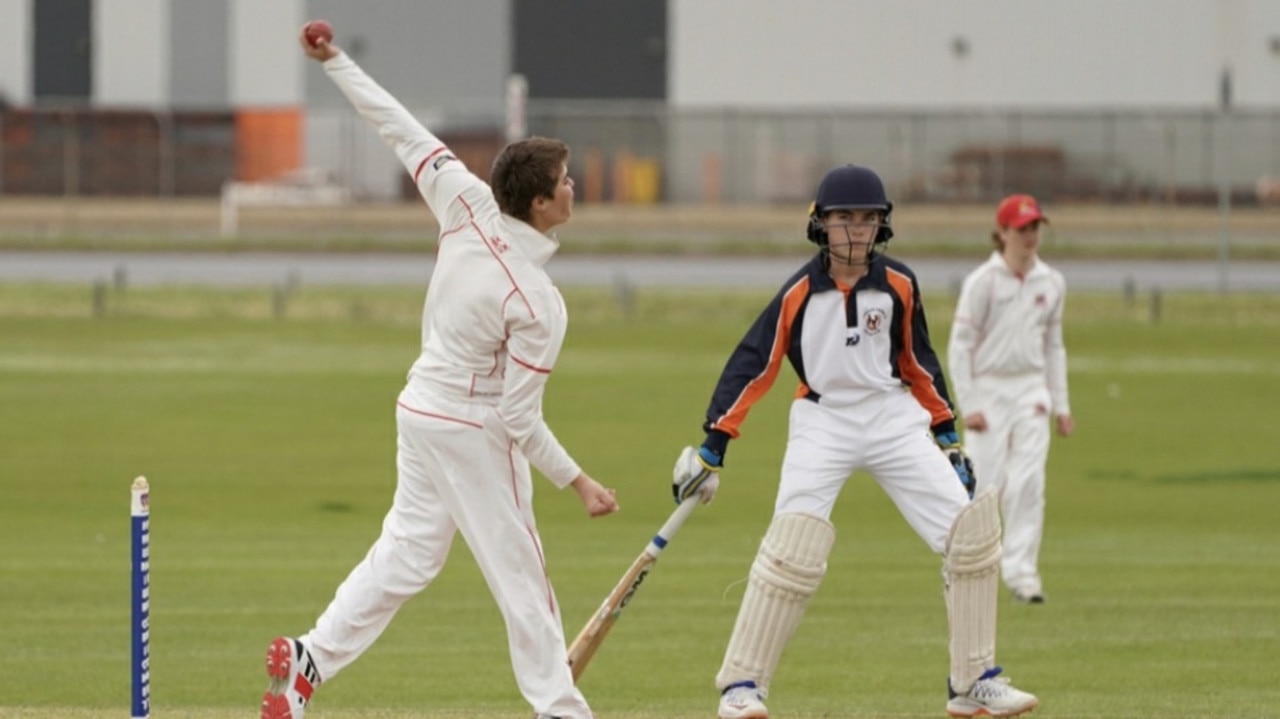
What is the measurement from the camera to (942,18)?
185ft

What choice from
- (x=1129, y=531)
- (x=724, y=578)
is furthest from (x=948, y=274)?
(x=724, y=578)

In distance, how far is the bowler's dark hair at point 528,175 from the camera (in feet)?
25.3

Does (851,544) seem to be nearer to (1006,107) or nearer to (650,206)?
(650,206)

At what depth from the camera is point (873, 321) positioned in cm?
848

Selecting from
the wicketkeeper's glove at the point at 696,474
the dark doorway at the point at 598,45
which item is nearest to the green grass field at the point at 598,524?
the wicketkeeper's glove at the point at 696,474

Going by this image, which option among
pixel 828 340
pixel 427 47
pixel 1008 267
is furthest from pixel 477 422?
pixel 427 47

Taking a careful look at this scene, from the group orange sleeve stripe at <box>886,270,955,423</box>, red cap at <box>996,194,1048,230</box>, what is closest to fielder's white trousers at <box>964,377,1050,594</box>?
red cap at <box>996,194,1048,230</box>

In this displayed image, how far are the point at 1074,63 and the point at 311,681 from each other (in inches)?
1966

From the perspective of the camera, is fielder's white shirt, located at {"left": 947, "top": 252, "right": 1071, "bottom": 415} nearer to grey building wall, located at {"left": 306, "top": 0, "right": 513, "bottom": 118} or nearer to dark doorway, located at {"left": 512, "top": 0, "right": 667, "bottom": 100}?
grey building wall, located at {"left": 306, "top": 0, "right": 513, "bottom": 118}

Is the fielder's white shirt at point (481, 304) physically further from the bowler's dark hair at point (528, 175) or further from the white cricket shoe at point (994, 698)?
the white cricket shoe at point (994, 698)

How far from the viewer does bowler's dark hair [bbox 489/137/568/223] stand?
25.3 feet

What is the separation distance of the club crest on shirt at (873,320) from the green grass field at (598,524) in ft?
4.45

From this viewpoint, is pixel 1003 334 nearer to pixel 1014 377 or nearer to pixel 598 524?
pixel 1014 377

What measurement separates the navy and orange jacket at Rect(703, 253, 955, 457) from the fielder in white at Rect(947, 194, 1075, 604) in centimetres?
498
